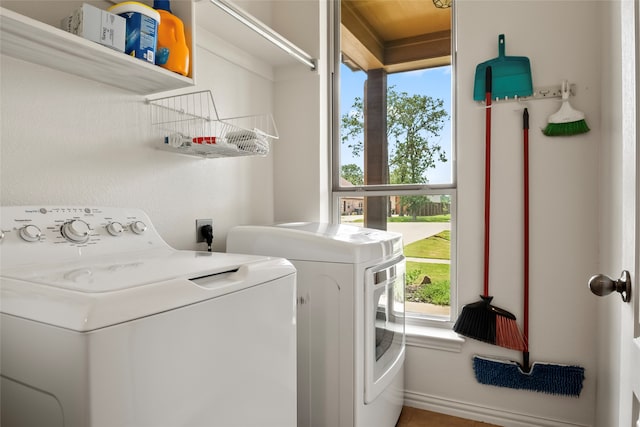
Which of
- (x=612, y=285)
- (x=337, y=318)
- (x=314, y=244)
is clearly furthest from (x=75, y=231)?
(x=612, y=285)

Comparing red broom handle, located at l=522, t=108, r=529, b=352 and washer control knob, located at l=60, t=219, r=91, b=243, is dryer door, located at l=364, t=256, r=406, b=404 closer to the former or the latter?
red broom handle, located at l=522, t=108, r=529, b=352

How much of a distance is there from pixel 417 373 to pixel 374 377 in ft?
2.19

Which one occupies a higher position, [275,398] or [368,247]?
[368,247]

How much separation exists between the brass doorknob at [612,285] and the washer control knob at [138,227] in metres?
1.30

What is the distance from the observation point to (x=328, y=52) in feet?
8.16

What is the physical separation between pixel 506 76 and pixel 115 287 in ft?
6.47

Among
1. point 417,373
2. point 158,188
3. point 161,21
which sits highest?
point 161,21

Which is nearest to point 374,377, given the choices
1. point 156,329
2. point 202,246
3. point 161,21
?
point 202,246

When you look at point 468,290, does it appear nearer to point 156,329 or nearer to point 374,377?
point 374,377

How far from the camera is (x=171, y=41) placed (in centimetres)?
128

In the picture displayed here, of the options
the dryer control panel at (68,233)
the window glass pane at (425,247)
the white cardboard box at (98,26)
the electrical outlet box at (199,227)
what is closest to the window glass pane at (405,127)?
the window glass pane at (425,247)

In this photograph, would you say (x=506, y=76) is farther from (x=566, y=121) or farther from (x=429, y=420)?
(x=429, y=420)

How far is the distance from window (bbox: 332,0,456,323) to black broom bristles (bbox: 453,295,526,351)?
0.20 meters

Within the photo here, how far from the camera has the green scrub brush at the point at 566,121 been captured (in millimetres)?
1766
